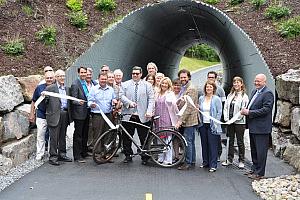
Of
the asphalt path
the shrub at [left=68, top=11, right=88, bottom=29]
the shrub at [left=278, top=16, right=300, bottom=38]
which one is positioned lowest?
the asphalt path

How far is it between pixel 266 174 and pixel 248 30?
30.4 feet

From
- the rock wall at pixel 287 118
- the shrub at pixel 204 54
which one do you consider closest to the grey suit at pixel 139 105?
the rock wall at pixel 287 118

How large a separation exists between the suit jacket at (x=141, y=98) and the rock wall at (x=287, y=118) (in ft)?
9.58

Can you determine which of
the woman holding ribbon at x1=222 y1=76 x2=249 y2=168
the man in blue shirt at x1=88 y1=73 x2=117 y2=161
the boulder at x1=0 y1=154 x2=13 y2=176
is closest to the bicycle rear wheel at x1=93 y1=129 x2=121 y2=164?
the man in blue shirt at x1=88 y1=73 x2=117 y2=161

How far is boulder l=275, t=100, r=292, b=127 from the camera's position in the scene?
10539 millimetres

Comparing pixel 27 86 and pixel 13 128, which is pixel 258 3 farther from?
pixel 13 128

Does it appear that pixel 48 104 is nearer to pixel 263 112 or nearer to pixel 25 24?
pixel 263 112

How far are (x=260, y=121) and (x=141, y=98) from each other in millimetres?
2188

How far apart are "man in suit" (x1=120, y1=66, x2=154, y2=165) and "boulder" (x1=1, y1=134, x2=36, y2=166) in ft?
6.13

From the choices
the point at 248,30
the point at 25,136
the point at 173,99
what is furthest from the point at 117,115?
the point at 248,30

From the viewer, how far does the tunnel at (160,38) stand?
12.0 metres

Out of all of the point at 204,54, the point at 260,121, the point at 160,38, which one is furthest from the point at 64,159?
the point at 204,54

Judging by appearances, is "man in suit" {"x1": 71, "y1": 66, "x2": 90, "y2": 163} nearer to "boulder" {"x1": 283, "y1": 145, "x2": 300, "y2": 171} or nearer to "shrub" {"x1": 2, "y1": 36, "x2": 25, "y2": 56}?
"boulder" {"x1": 283, "y1": 145, "x2": 300, "y2": 171}

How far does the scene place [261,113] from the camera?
26.3 ft
